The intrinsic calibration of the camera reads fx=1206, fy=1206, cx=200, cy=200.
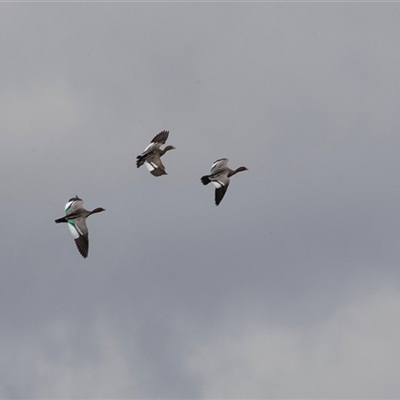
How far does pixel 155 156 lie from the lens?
11319cm

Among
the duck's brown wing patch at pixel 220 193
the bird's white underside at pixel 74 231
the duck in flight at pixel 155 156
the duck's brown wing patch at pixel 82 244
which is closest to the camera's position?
the duck's brown wing patch at pixel 82 244

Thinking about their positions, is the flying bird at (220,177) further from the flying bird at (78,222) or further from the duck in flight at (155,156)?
the flying bird at (78,222)

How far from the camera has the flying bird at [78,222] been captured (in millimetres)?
97250

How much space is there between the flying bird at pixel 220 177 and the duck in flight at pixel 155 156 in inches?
223

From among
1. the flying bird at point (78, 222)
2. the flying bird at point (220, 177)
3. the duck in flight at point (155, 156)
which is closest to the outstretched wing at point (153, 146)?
the duck in flight at point (155, 156)

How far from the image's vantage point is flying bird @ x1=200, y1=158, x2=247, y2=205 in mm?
105569

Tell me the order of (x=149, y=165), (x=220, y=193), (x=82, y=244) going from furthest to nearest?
(x=149, y=165) < (x=220, y=193) < (x=82, y=244)

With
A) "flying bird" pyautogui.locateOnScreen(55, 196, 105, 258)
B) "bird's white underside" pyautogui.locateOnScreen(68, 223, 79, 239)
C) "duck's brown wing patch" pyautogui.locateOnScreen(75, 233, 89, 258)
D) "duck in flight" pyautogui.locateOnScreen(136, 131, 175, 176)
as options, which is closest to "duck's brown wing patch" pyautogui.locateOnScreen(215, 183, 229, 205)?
"duck in flight" pyautogui.locateOnScreen(136, 131, 175, 176)

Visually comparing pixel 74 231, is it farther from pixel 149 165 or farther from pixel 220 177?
pixel 149 165

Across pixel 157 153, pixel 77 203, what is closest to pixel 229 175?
pixel 157 153

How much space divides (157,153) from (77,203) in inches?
645

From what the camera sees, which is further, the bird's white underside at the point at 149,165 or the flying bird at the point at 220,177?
the bird's white underside at the point at 149,165

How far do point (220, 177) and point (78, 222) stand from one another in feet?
50.3

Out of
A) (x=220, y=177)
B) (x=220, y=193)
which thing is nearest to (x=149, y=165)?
(x=220, y=177)
